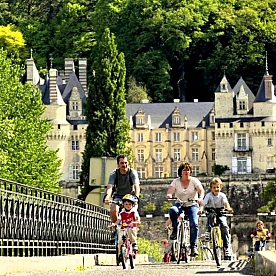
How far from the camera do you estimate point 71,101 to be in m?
118

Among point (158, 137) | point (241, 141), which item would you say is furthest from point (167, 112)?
point (241, 141)

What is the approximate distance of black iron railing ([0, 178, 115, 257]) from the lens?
22.5 metres

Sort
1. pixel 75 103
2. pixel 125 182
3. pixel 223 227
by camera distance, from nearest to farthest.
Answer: pixel 125 182 → pixel 223 227 → pixel 75 103

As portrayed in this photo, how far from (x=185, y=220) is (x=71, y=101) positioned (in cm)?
9440

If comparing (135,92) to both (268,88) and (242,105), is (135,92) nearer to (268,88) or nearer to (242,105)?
(242,105)

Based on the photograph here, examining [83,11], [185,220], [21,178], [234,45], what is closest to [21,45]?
[83,11]

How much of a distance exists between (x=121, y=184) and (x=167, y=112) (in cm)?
9648

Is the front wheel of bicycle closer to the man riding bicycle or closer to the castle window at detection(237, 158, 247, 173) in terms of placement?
the man riding bicycle

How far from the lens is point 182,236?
23703 mm

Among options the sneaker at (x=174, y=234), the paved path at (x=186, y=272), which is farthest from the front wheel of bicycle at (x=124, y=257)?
the sneaker at (x=174, y=234)

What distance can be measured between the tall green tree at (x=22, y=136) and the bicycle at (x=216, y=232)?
28179 millimetres

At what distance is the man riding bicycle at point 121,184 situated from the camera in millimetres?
22938

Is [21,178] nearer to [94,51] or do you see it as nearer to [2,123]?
[2,123]

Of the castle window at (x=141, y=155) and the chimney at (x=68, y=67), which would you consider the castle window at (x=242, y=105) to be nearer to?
→ the castle window at (x=141, y=155)
